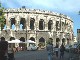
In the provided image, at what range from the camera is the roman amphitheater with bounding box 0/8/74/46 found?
70213 mm

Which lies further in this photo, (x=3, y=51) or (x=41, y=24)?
(x=41, y=24)

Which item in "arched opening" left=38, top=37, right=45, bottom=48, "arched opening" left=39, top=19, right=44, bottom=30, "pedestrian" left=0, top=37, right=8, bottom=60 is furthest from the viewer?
"arched opening" left=39, top=19, right=44, bottom=30

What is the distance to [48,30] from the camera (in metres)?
72.2

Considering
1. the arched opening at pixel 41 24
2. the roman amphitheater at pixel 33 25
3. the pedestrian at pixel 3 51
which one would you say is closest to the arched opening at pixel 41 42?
the roman amphitheater at pixel 33 25

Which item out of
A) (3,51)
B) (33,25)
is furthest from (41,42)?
(3,51)

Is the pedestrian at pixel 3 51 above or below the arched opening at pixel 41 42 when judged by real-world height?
below

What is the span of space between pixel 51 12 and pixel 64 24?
6039 millimetres

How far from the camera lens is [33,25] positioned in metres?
72.9

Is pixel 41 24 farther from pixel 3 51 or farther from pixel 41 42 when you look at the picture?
pixel 3 51

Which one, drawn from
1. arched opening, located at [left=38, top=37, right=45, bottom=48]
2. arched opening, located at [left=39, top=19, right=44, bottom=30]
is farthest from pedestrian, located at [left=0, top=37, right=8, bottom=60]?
arched opening, located at [left=39, top=19, right=44, bottom=30]

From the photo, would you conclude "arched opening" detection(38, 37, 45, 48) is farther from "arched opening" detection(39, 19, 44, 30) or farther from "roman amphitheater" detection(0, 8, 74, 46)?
"arched opening" detection(39, 19, 44, 30)

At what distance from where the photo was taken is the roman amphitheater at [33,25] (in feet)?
230

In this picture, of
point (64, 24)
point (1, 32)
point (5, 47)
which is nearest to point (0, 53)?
point (5, 47)

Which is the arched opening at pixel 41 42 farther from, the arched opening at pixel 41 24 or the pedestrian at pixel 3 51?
the pedestrian at pixel 3 51
